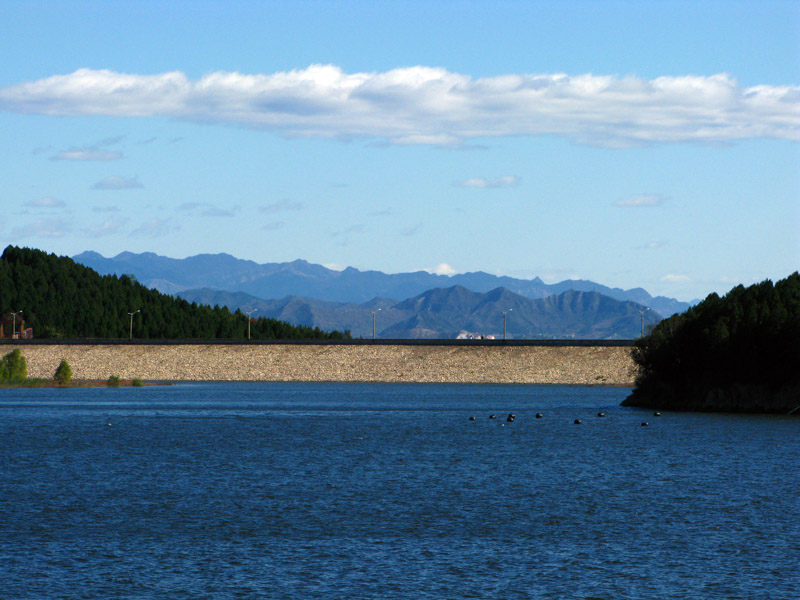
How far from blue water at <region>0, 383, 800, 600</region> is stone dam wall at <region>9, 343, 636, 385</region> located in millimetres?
96624

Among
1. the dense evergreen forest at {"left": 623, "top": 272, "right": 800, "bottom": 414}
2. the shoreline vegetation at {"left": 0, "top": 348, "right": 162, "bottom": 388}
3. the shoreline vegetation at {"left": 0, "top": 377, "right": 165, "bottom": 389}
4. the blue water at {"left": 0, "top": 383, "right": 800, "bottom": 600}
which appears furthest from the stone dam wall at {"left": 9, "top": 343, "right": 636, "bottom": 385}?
the blue water at {"left": 0, "top": 383, "right": 800, "bottom": 600}

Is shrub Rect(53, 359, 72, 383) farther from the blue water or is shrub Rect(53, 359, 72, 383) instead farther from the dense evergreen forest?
the dense evergreen forest

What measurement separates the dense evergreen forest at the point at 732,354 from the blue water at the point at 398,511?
12.2 metres

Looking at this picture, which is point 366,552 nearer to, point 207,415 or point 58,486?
point 58,486

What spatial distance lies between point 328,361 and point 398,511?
15132 centimetres

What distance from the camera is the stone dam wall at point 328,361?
7185 inches

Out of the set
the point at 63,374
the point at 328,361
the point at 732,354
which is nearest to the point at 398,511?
the point at 732,354

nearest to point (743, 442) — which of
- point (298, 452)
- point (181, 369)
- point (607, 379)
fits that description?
point (298, 452)

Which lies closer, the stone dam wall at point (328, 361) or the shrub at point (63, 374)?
the shrub at point (63, 374)

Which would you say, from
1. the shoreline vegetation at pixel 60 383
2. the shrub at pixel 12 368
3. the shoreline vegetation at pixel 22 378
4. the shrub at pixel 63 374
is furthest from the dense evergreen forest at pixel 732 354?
the shrub at pixel 12 368

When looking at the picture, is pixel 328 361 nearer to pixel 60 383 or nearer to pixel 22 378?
pixel 60 383

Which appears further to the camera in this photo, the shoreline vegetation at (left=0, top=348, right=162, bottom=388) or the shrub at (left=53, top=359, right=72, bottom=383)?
the shrub at (left=53, top=359, right=72, bottom=383)

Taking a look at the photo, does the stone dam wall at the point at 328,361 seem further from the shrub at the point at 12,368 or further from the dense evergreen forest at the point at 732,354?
the dense evergreen forest at the point at 732,354

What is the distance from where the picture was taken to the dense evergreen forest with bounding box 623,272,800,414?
95.6m
